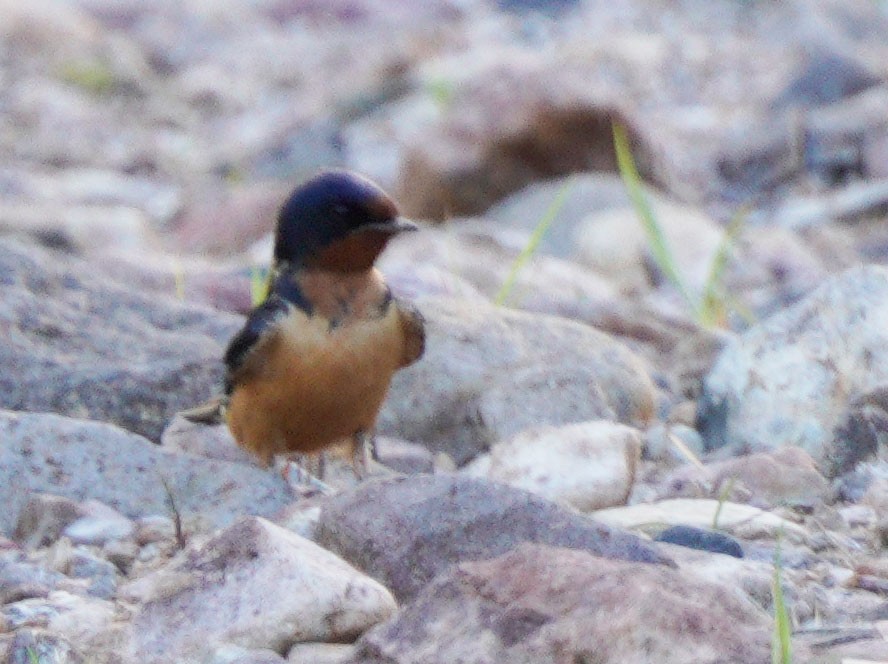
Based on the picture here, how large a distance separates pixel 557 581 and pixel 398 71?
1120cm

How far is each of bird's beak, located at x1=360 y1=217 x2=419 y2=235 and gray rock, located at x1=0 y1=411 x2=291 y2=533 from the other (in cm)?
78

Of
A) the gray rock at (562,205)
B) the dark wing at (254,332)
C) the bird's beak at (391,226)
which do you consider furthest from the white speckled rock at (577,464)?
the gray rock at (562,205)

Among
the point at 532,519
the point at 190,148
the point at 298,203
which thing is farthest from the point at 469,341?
the point at 190,148

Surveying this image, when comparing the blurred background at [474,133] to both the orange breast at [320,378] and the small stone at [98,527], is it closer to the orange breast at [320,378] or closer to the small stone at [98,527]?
the orange breast at [320,378]

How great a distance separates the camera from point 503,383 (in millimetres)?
5711

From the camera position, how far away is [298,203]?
5297 millimetres

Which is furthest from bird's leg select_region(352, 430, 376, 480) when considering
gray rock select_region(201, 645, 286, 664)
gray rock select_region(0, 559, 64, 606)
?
gray rock select_region(201, 645, 286, 664)

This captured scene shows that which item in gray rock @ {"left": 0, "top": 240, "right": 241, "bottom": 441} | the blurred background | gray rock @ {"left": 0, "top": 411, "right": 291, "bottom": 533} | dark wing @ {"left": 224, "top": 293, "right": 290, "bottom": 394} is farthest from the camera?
the blurred background

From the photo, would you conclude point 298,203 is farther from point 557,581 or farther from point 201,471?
point 557,581

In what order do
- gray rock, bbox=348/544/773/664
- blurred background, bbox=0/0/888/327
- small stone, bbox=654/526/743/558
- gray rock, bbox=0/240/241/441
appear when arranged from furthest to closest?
blurred background, bbox=0/0/888/327 → gray rock, bbox=0/240/241/441 → small stone, bbox=654/526/743/558 → gray rock, bbox=348/544/773/664

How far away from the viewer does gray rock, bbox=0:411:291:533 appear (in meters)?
4.74

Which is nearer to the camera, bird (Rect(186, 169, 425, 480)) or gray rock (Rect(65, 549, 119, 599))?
gray rock (Rect(65, 549, 119, 599))

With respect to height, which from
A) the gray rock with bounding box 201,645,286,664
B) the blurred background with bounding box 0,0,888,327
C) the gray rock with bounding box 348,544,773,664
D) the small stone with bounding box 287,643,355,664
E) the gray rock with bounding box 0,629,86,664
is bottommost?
the blurred background with bounding box 0,0,888,327

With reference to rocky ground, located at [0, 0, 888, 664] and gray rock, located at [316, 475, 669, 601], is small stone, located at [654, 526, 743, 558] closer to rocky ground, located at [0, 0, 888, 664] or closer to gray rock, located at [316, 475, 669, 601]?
rocky ground, located at [0, 0, 888, 664]
